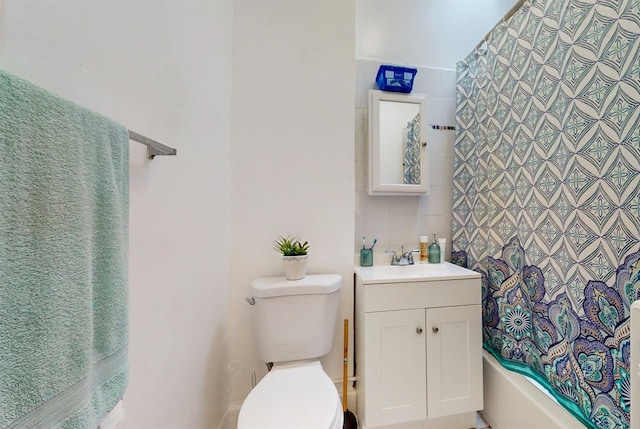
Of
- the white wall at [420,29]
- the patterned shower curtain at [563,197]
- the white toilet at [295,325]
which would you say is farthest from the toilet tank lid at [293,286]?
the white wall at [420,29]

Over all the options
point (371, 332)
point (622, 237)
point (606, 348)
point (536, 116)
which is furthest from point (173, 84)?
point (606, 348)

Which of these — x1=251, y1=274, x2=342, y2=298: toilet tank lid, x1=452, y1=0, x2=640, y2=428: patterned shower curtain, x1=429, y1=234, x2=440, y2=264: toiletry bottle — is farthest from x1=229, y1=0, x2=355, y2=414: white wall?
x1=452, y1=0, x2=640, y2=428: patterned shower curtain

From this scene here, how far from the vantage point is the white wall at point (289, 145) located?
4.23 feet

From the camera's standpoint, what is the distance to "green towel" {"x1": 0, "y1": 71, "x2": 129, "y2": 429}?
30cm

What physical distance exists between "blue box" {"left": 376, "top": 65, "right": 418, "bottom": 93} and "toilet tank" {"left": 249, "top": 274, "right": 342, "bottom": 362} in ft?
4.01

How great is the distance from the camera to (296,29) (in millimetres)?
1346

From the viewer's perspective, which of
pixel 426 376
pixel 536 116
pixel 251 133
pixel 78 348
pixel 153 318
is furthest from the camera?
pixel 251 133

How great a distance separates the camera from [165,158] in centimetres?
80

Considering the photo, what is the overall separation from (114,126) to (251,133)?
86 centimetres

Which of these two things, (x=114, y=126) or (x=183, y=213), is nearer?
(x=114, y=126)

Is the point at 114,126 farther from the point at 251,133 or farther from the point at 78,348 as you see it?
the point at 251,133

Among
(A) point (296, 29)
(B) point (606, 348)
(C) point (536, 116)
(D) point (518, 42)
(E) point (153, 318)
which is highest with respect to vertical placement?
(A) point (296, 29)

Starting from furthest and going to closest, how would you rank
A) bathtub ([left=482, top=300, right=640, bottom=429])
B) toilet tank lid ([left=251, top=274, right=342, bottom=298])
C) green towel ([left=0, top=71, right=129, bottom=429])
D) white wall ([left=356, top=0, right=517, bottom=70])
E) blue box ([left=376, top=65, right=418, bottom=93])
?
white wall ([left=356, top=0, right=517, bottom=70]), blue box ([left=376, top=65, right=418, bottom=93]), toilet tank lid ([left=251, top=274, right=342, bottom=298]), bathtub ([left=482, top=300, right=640, bottom=429]), green towel ([left=0, top=71, right=129, bottom=429])

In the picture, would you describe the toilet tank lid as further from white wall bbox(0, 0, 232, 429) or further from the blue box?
the blue box
